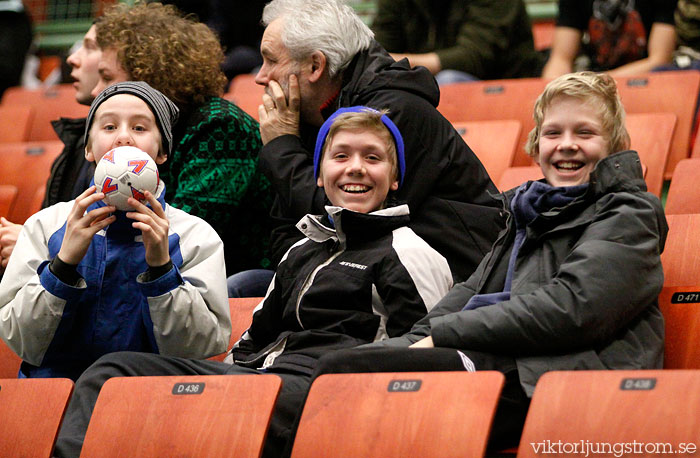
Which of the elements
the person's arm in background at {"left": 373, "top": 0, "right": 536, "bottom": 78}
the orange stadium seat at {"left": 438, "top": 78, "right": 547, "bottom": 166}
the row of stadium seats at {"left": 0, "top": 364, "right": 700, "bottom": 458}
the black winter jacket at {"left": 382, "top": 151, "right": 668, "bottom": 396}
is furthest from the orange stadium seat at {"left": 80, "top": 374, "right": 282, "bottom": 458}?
the person's arm in background at {"left": 373, "top": 0, "right": 536, "bottom": 78}

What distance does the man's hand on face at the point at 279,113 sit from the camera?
3.16 metres

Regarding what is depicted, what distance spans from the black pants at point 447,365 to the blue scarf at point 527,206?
0.62 ft

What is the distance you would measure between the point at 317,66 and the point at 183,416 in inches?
57.3

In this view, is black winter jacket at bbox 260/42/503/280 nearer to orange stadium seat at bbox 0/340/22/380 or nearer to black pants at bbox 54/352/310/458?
black pants at bbox 54/352/310/458

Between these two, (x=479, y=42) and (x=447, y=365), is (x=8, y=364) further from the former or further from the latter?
(x=479, y=42)

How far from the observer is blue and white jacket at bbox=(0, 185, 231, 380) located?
7.95 ft

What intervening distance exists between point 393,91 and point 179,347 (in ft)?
3.25

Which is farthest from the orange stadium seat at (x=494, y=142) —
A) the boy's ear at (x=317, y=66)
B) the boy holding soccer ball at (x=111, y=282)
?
the boy holding soccer ball at (x=111, y=282)

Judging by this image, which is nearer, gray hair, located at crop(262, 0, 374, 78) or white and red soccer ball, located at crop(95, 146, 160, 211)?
white and red soccer ball, located at crop(95, 146, 160, 211)

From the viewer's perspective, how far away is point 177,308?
243 centimetres

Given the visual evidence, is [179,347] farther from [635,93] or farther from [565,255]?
[635,93]

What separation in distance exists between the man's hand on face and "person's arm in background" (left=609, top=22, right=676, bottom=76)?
5.27 ft

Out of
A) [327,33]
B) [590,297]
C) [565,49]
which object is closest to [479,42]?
[565,49]

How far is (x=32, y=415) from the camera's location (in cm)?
218
